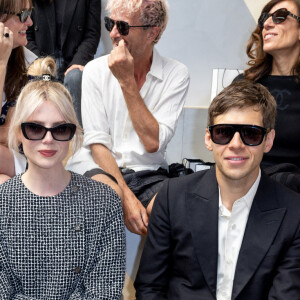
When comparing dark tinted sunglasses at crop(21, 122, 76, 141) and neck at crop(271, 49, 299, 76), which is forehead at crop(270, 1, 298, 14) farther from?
dark tinted sunglasses at crop(21, 122, 76, 141)

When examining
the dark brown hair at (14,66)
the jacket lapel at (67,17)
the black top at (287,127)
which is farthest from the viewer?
the jacket lapel at (67,17)

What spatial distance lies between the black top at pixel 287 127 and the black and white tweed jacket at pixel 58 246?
100 cm

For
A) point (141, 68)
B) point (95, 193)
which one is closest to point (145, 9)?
point (141, 68)

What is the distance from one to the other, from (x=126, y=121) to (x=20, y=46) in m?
0.60

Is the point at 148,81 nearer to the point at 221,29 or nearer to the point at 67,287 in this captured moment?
the point at 67,287

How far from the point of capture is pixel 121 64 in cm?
227

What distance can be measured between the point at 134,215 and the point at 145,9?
3.19 feet

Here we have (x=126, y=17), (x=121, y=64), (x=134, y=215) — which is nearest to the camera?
(x=134, y=215)

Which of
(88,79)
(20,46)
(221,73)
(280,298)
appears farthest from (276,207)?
(221,73)

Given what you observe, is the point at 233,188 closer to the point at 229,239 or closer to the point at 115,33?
the point at 229,239

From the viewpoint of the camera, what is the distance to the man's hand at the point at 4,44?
7.06ft

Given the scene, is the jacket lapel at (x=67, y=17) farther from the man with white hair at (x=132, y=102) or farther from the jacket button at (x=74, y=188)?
the jacket button at (x=74, y=188)

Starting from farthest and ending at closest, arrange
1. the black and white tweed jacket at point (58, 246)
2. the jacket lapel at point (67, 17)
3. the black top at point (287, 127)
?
1. the jacket lapel at point (67, 17)
2. the black top at point (287, 127)
3. the black and white tweed jacket at point (58, 246)

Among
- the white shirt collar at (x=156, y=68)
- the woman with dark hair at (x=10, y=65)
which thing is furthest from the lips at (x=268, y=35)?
the woman with dark hair at (x=10, y=65)
